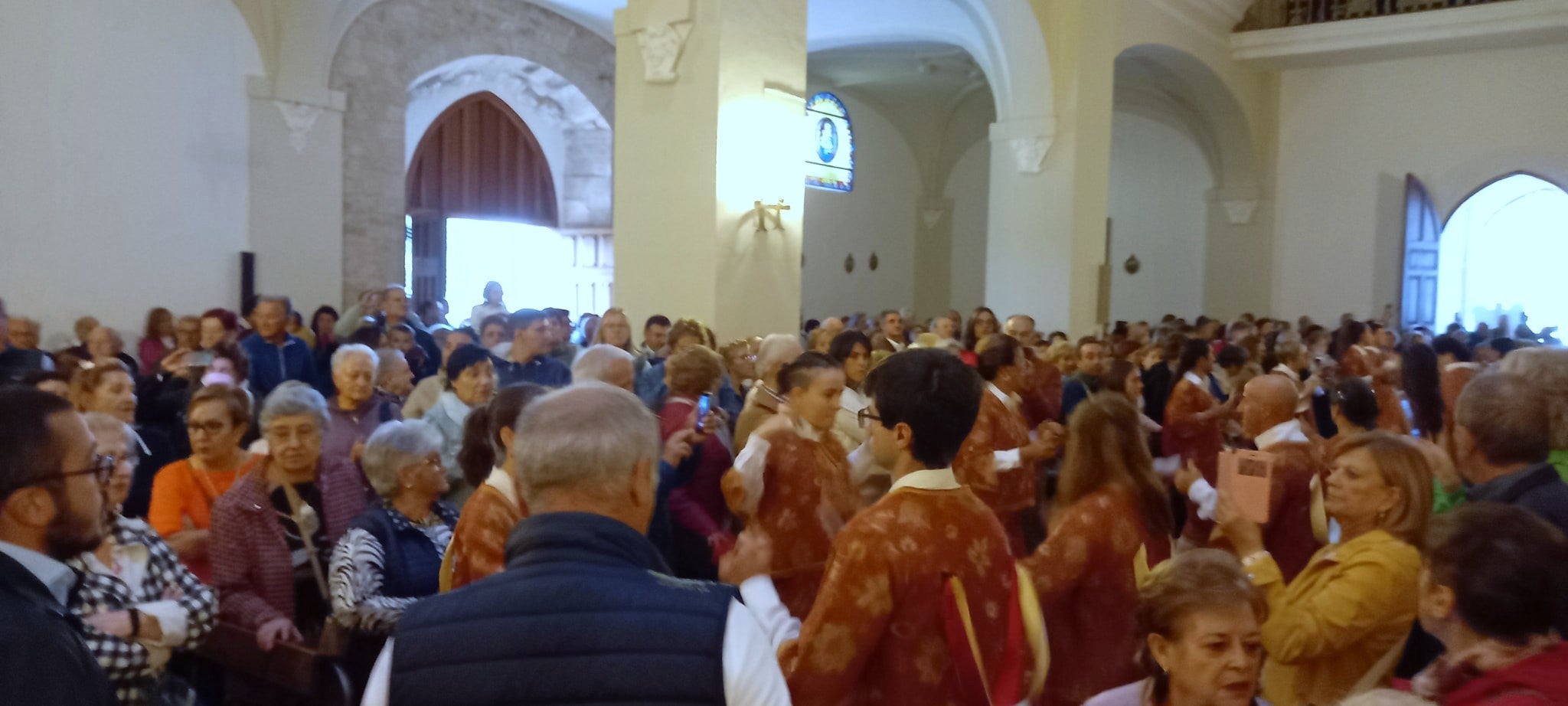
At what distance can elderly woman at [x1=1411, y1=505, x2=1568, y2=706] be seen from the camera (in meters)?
1.85

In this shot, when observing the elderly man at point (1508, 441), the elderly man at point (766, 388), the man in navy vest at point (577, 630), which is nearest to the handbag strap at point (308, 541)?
the elderly man at point (766, 388)

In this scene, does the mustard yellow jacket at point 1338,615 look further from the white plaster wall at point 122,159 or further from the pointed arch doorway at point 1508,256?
the pointed arch doorway at point 1508,256

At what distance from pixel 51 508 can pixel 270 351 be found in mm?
4932

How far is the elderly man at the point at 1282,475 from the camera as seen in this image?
367cm

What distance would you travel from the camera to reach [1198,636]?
2223 millimetres

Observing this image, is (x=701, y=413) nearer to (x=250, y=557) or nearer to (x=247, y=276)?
(x=250, y=557)

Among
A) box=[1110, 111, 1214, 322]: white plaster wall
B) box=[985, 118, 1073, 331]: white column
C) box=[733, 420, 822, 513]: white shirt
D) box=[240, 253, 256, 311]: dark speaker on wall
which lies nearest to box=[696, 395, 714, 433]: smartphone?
box=[733, 420, 822, 513]: white shirt

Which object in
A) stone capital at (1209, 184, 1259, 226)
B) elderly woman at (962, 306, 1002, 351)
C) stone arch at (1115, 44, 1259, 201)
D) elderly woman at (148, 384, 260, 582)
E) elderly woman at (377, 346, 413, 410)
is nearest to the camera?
elderly woman at (148, 384, 260, 582)

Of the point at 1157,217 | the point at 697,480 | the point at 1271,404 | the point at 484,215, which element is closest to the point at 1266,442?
the point at 1271,404

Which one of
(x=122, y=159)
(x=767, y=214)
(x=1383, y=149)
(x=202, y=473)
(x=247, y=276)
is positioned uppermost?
(x=1383, y=149)

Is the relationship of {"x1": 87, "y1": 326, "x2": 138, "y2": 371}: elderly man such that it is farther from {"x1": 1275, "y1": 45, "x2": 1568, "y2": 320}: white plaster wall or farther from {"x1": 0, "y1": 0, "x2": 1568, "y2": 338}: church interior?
{"x1": 1275, "y1": 45, "x2": 1568, "y2": 320}: white plaster wall

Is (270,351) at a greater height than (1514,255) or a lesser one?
lesser

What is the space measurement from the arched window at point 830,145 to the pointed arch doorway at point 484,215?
471cm

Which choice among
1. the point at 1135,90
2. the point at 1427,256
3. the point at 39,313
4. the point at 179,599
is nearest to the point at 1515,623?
the point at 179,599
